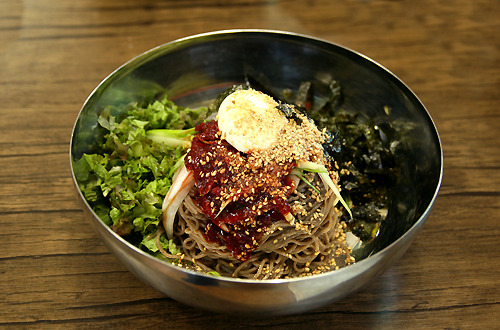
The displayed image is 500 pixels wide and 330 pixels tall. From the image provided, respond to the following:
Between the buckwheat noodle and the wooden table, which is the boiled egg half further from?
the wooden table

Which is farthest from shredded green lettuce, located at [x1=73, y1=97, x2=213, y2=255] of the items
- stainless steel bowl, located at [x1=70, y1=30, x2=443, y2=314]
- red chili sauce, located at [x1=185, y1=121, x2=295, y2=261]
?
red chili sauce, located at [x1=185, y1=121, x2=295, y2=261]

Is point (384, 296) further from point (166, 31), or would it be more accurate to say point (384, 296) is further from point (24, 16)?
point (24, 16)

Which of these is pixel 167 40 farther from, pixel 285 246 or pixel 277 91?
pixel 285 246

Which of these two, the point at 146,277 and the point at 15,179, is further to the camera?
the point at 15,179

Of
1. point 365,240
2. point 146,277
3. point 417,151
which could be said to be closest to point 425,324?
point 365,240

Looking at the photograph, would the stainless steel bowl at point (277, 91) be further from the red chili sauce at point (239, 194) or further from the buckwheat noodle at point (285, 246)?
the red chili sauce at point (239, 194)

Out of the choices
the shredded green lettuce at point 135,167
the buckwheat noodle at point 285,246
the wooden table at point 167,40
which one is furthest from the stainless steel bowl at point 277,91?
the wooden table at point 167,40
